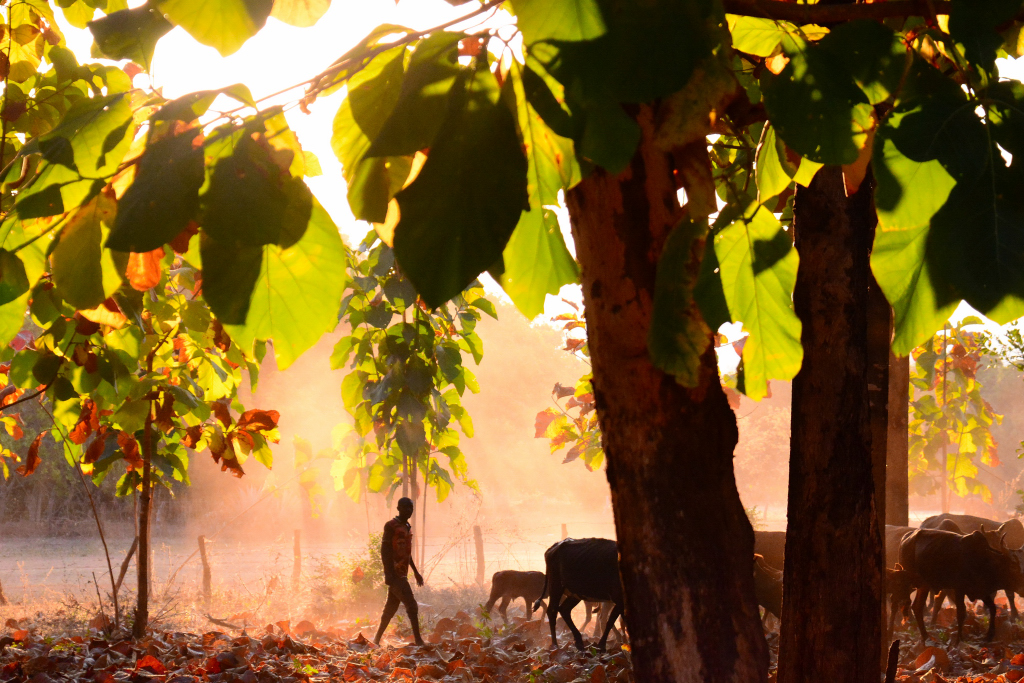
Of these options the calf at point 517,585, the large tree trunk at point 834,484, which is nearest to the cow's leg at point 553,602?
the calf at point 517,585

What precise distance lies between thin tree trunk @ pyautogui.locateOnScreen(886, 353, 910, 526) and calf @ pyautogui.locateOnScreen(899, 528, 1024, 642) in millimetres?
554

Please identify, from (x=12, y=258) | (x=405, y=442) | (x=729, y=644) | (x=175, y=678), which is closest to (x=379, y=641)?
(x=405, y=442)

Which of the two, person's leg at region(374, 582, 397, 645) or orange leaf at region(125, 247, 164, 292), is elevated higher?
orange leaf at region(125, 247, 164, 292)

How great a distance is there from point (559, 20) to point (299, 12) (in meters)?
0.22

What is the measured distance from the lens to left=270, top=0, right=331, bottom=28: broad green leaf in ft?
1.96

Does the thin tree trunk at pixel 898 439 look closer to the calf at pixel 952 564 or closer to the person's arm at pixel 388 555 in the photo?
the calf at pixel 952 564

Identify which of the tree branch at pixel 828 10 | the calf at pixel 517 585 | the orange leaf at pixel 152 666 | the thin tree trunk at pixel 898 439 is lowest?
the calf at pixel 517 585

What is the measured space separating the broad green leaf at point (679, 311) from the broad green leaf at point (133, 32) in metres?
0.48

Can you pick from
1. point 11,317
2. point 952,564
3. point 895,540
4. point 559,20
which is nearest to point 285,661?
point 11,317

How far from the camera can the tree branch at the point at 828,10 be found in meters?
0.72

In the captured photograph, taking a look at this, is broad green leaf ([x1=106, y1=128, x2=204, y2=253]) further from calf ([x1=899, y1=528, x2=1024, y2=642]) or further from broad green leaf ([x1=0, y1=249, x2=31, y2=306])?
calf ([x1=899, y1=528, x2=1024, y2=642])

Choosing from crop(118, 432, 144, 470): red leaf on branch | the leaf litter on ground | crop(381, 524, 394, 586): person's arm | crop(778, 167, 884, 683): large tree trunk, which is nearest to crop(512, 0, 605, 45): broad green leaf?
crop(778, 167, 884, 683): large tree trunk

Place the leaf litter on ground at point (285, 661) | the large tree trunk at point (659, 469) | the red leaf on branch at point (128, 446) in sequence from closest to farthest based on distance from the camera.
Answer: the large tree trunk at point (659, 469), the leaf litter on ground at point (285, 661), the red leaf on branch at point (128, 446)

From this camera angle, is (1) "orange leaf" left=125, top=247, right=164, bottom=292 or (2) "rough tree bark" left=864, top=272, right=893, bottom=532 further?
(2) "rough tree bark" left=864, top=272, right=893, bottom=532
